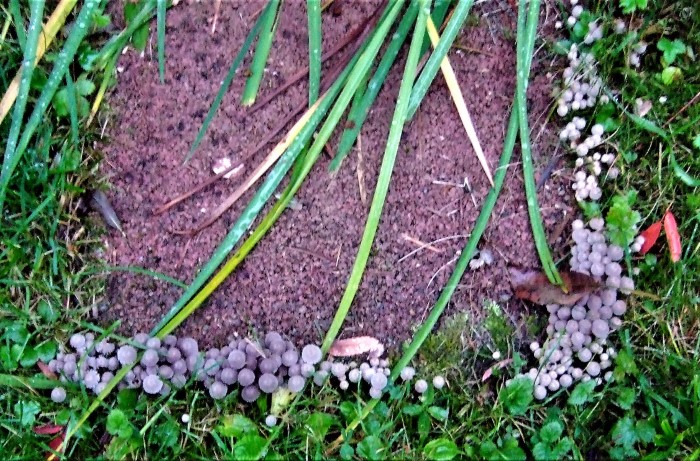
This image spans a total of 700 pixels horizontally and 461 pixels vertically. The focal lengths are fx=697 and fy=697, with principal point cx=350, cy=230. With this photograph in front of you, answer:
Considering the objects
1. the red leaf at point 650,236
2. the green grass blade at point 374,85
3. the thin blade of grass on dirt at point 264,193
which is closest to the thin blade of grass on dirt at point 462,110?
the green grass blade at point 374,85

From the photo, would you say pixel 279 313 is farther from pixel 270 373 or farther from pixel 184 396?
pixel 184 396

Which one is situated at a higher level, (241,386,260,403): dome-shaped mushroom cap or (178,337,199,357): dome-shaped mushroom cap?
(178,337,199,357): dome-shaped mushroom cap

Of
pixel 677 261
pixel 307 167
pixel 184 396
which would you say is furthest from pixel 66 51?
pixel 677 261

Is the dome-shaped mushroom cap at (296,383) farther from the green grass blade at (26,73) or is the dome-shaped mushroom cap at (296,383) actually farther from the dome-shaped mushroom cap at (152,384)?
the green grass blade at (26,73)

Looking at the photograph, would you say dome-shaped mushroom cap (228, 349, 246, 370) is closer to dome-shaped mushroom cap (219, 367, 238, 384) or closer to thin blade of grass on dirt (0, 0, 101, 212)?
dome-shaped mushroom cap (219, 367, 238, 384)

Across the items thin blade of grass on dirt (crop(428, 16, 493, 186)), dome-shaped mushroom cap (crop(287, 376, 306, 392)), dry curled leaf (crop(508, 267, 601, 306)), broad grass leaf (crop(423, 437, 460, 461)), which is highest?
thin blade of grass on dirt (crop(428, 16, 493, 186))

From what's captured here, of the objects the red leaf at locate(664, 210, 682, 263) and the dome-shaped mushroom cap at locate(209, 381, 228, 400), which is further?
the red leaf at locate(664, 210, 682, 263)

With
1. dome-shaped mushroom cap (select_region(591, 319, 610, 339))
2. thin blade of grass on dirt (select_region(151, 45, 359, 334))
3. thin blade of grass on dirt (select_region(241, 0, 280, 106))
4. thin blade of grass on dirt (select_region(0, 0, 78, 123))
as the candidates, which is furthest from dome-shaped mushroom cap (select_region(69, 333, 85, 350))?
dome-shaped mushroom cap (select_region(591, 319, 610, 339))
